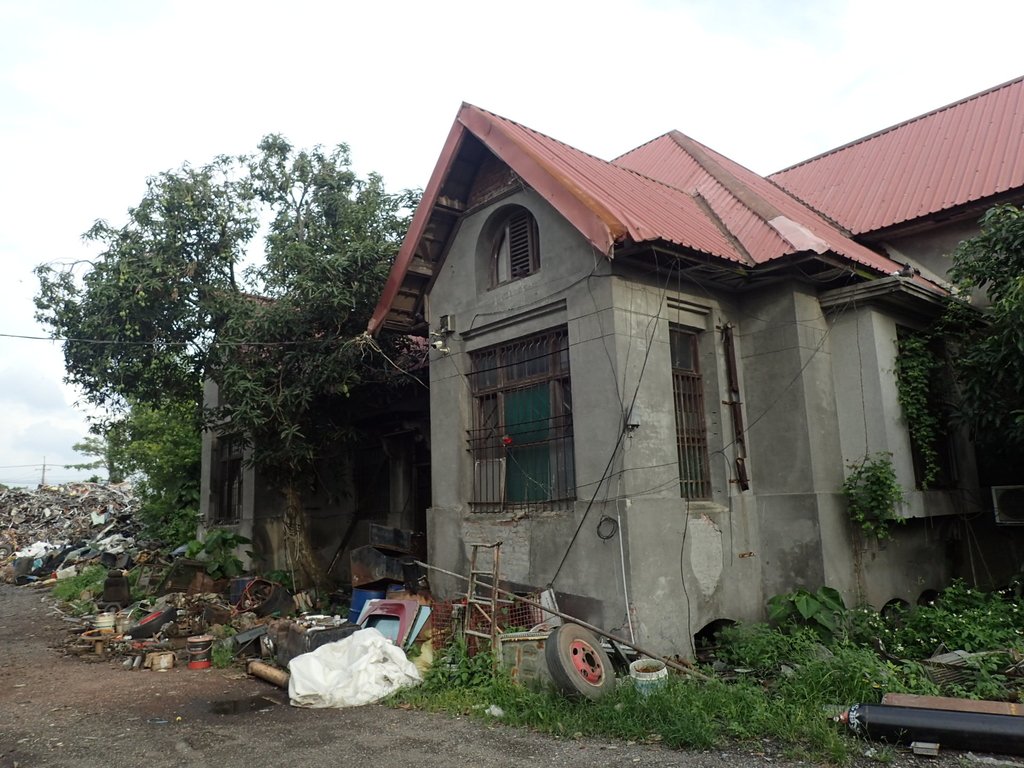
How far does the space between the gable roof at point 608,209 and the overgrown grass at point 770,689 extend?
159 inches

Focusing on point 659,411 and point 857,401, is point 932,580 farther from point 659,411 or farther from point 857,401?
point 659,411

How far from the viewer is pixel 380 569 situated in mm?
10547

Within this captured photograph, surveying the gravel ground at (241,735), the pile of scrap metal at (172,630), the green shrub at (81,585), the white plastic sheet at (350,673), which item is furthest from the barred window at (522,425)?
the green shrub at (81,585)

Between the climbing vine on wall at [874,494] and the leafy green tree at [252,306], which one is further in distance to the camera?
the leafy green tree at [252,306]

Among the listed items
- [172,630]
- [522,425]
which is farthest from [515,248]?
[172,630]

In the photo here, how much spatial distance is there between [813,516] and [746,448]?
3.52ft

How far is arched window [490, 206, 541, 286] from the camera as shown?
9367mm

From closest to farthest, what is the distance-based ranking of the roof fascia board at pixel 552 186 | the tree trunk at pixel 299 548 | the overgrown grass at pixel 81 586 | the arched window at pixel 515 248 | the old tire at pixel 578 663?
the old tire at pixel 578 663 < the roof fascia board at pixel 552 186 < the arched window at pixel 515 248 < the tree trunk at pixel 299 548 < the overgrown grass at pixel 81 586

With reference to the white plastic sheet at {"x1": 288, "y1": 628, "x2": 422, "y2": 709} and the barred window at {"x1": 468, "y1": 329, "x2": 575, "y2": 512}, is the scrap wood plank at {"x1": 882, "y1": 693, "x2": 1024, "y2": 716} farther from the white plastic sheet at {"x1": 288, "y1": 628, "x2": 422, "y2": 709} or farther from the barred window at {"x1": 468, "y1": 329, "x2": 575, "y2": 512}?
the white plastic sheet at {"x1": 288, "y1": 628, "x2": 422, "y2": 709}

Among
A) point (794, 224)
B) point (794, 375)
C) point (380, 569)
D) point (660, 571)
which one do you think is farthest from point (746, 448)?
point (380, 569)

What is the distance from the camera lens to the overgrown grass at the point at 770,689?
5.55 meters

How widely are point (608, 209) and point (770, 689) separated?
4.77 meters

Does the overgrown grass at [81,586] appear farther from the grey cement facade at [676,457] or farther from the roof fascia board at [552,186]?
the roof fascia board at [552,186]

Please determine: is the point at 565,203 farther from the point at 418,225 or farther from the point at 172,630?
the point at 172,630
